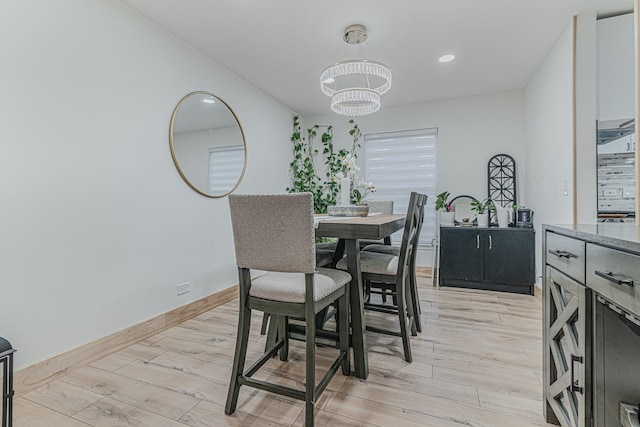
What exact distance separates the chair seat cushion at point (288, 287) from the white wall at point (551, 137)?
2.21m

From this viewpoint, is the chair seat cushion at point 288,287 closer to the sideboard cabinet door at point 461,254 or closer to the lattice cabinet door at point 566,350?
the lattice cabinet door at point 566,350

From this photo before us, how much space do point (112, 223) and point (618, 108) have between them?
3833 millimetres

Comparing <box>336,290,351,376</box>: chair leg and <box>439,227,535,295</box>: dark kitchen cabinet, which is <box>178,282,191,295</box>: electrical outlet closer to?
<box>336,290,351,376</box>: chair leg

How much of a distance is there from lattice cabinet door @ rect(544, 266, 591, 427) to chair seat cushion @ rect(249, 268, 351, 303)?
0.93 metres

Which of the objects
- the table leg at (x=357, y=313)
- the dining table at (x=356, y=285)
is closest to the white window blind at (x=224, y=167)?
the dining table at (x=356, y=285)

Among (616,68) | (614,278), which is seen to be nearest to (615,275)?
(614,278)

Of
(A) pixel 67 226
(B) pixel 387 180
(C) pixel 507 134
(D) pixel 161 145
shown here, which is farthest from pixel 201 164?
(C) pixel 507 134

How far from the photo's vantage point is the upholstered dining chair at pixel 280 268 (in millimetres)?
1286

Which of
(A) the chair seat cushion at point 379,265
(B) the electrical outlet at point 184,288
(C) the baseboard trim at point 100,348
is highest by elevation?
(A) the chair seat cushion at point 379,265

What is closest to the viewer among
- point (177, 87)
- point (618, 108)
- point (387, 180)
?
point (618, 108)

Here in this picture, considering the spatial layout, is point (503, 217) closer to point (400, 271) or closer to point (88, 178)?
point (400, 271)

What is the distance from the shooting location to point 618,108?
2338 millimetres

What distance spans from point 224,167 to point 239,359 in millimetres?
2182

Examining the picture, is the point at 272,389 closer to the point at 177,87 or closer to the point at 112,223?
the point at 112,223
